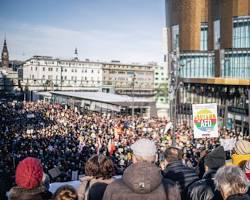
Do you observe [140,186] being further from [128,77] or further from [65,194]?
[128,77]

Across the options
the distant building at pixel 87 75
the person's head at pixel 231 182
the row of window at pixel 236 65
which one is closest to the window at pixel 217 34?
the row of window at pixel 236 65

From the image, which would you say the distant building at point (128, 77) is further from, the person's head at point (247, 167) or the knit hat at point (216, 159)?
the person's head at point (247, 167)

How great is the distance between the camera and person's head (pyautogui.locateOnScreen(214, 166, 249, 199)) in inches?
114

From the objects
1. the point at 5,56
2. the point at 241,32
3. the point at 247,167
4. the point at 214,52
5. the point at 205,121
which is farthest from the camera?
the point at 5,56

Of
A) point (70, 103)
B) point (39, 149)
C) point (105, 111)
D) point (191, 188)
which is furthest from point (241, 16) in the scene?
point (191, 188)

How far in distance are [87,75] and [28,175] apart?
13192 centimetres

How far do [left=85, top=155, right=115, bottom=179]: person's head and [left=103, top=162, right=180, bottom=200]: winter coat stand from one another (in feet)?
2.24

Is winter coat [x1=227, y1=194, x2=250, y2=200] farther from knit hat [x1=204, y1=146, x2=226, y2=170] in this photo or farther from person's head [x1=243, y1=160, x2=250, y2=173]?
knit hat [x1=204, y1=146, x2=226, y2=170]

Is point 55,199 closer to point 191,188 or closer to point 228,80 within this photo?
point 191,188

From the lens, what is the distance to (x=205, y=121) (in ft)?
38.4

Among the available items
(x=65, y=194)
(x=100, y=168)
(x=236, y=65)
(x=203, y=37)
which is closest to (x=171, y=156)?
(x=100, y=168)

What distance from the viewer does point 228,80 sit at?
44469mm

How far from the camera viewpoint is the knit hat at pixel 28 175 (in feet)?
9.37

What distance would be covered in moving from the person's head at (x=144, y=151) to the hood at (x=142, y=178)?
1.21ft
